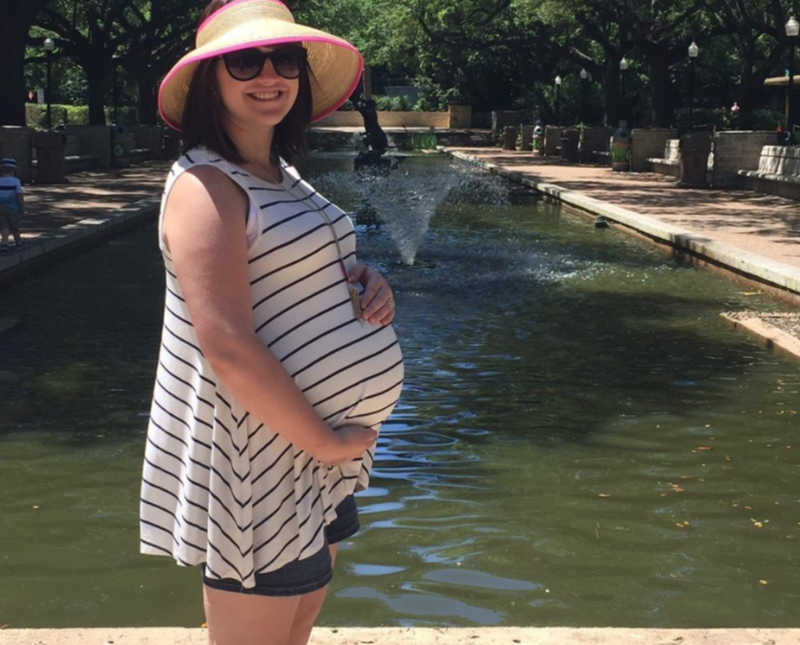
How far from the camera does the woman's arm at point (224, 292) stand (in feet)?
7.38

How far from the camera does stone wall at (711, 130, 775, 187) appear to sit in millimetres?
26703

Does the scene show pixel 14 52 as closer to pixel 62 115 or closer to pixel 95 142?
pixel 95 142

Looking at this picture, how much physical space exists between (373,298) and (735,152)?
25.9m

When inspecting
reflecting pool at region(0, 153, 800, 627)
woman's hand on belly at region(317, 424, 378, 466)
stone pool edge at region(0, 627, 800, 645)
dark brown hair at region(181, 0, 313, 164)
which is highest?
dark brown hair at region(181, 0, 313, 164)

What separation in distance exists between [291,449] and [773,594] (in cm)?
292

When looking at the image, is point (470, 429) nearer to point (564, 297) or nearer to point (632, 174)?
point (564, 297)

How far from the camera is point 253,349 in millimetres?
2273

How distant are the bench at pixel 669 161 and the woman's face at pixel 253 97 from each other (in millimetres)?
29247

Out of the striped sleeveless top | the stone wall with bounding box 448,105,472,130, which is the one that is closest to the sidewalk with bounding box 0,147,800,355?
the striped sleeveless top

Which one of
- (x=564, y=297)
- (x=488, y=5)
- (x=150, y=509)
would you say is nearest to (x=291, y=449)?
(x=150, y=509)

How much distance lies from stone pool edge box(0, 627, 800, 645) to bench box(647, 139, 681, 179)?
27901 millimetres

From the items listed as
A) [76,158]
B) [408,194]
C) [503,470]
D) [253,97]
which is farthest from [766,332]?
[76,158]

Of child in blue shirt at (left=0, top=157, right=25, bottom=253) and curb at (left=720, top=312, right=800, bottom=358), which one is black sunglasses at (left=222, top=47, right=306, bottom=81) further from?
child in blue shirt at (left=0, top=157, right=25, bottom=253)

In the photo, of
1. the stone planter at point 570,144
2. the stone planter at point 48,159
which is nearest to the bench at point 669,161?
the stone planter at point 570,144
